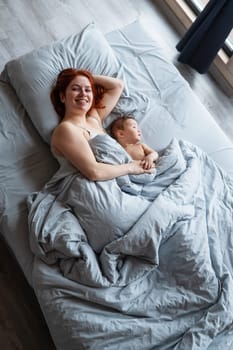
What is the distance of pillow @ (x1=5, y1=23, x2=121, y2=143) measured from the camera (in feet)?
6.05

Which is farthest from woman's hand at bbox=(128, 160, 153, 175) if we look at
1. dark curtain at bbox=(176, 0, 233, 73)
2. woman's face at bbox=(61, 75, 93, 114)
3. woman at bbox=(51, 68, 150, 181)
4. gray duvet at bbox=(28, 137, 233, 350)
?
dark curtain at bbox=(176, 0, 233, 73)

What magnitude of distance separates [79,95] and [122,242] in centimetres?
65

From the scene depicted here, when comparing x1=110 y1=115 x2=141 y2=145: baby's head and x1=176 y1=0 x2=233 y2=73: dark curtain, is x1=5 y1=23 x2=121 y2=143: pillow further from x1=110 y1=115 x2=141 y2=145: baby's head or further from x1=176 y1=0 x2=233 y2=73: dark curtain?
x1=176 y1=0 x2=233 y2=73: dark curtain

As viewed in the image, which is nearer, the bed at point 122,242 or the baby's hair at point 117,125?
the bed at point 122,242

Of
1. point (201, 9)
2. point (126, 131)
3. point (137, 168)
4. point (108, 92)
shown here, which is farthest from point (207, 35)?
point (137, 168)

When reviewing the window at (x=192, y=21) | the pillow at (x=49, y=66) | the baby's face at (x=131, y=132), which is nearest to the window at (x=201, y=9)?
the window at (x=192, y=21)

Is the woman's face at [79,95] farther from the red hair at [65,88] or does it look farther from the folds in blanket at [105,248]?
the folds in blanket at [105,248]

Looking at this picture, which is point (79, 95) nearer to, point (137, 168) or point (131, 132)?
point (131, 132)

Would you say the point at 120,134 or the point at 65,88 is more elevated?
the point at 65,88

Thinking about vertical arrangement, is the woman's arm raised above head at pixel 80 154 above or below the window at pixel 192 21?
above

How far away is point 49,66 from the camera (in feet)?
6.30

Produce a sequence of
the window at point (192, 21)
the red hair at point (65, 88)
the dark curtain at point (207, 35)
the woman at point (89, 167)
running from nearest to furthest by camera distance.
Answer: the woman at point (89, 167) < the red hair at point (65, 88) < the dark curtain at point (207, 35) < the window at point (192, 21)

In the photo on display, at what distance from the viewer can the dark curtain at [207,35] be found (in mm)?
2346

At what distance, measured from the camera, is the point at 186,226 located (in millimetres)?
1557
